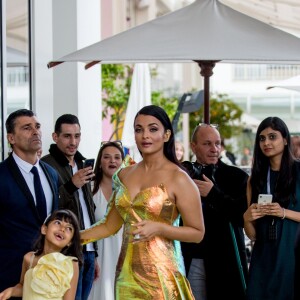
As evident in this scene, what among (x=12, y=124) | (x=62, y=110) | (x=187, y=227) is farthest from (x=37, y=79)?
(x=187, y=227)

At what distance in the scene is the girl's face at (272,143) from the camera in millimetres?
6828

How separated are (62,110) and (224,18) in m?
3.95

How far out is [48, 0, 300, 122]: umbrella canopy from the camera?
7.35 metres

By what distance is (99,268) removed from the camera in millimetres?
8492

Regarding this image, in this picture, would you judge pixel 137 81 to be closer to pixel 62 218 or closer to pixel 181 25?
pixel 181 25

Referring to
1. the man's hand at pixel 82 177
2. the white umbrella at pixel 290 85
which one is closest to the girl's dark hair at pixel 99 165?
the man's hand at pixel 82 177

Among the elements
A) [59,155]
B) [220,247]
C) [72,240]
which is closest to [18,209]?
[72,240]

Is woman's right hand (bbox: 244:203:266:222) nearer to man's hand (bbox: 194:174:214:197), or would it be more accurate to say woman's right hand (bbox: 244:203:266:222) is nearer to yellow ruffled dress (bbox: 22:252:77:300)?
man's hand (bbox: 194:174:214:197)

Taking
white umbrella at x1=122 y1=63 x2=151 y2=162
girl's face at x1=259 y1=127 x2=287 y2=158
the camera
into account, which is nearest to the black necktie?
the camera

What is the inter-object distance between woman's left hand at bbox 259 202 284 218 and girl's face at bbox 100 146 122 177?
90.5 inches

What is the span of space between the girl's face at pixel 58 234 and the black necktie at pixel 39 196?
1.28 ft

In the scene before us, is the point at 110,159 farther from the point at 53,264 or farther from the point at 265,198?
the point at 53,264

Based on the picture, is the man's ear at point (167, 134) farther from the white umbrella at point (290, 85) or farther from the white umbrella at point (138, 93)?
the white umbrella at point (138, 93)

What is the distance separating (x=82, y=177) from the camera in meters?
7.20
